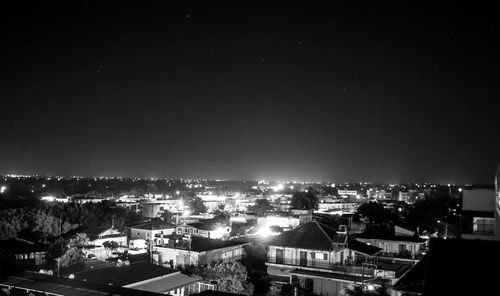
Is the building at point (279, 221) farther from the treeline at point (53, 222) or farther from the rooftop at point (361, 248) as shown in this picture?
the rooftop at point (361, 248)

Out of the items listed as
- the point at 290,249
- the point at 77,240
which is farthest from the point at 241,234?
the point at 290,249

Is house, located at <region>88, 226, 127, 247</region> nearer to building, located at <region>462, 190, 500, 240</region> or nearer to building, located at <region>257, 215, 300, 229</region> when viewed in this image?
building, located at <region>257, 215, 300, 229</region>

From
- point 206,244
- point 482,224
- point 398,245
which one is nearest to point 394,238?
point 398,245

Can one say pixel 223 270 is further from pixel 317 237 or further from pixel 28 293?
pixel 28 293

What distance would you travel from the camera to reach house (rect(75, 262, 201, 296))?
1311 cm

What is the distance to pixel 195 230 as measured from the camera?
105 feet

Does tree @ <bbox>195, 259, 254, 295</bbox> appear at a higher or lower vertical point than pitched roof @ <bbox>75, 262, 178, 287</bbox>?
lower

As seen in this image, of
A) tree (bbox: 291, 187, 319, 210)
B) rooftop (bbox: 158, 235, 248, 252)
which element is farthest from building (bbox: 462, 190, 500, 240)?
tree (bbox: 291, 187, 319, 210)

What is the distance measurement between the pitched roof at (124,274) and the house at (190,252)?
5.20m

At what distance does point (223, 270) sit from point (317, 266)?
449cm

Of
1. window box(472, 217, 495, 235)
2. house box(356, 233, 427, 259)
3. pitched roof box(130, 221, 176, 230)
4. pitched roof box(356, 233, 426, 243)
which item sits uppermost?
window box(472, 217, 495, 235)

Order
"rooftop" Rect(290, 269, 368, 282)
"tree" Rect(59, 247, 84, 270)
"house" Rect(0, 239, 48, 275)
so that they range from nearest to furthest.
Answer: "rooftop" Rect(290, 269, 368, 282) < "tree" Rect(59, 247, 84, 270) < "house" Rect(0, 239, 48, 275)

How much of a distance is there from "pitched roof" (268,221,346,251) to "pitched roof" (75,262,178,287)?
239 inches

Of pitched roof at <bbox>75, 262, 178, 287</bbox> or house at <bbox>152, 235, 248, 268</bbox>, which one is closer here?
pitched roof at <bbox>75, 262, 178, 287</bbox>
